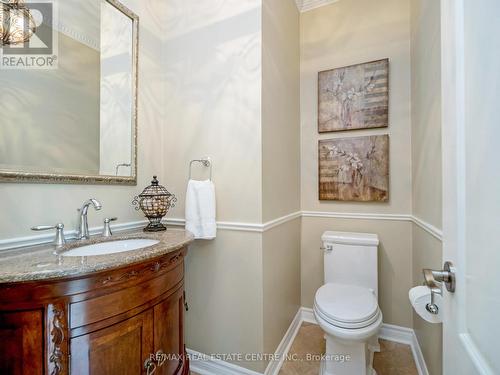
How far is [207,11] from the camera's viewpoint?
1600 mm

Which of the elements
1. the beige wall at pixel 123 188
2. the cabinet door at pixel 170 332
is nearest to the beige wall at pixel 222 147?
the beige wall at pixel 123 188

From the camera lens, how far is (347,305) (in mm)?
1435

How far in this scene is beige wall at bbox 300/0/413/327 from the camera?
189 cm

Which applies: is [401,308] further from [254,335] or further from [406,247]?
[254,335]

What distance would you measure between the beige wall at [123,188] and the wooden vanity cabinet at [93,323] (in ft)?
1.67

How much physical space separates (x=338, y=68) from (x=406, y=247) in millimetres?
1595

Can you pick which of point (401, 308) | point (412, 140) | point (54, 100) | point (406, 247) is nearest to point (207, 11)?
point (54, 100)

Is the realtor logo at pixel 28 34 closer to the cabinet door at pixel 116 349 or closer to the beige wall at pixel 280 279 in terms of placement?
the cabinet door at pixel 116 349

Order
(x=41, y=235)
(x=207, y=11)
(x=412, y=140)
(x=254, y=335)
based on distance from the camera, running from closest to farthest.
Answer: (x=41, y=235), (x=254, y=335), (x=207, y=11), (x=412, y=140)

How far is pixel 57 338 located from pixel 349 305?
Answer: 1403 mm

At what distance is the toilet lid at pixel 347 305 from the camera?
131 cm

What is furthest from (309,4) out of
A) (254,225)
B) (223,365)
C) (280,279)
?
(223,365)

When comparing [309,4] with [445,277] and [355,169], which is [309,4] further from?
[445,277]

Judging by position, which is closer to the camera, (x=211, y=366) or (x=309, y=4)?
(x=211, y=366)
